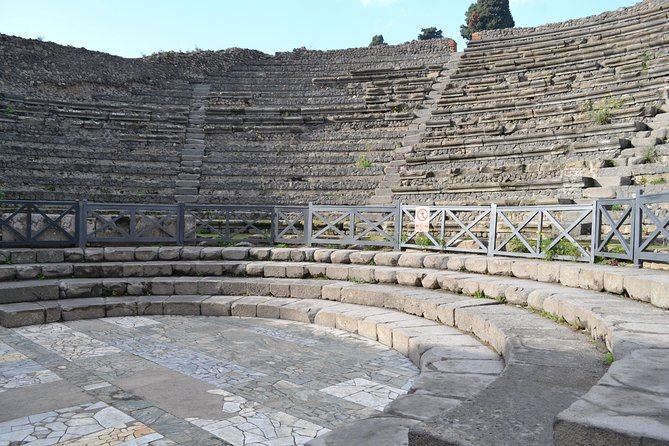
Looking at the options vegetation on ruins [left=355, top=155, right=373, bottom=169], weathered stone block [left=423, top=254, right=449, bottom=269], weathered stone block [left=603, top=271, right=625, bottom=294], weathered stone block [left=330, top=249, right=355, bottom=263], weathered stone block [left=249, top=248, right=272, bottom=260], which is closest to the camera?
weathered stone block [left=603, top=271, right=625, bottom=294]

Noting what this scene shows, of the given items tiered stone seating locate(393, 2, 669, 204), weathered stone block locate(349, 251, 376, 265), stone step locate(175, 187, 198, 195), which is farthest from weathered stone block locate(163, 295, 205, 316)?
stone step locate(175, 187, 198, 195)

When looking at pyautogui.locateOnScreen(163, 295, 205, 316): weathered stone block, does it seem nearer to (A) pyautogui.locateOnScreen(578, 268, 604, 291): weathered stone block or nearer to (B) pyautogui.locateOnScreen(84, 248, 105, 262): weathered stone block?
(B) pyautogui.locateOnScreen(84, 248, 105, 262): weathered stone block

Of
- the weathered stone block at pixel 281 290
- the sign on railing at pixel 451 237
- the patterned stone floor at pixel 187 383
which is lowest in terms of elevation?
the patterned stone floor at pixel 187 383

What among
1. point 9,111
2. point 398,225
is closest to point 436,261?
point 398,225

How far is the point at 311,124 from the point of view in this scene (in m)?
17.7

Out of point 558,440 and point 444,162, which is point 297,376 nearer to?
point 558,440

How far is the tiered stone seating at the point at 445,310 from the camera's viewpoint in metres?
2.29

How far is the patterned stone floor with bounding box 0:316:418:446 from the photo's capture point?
3.49m

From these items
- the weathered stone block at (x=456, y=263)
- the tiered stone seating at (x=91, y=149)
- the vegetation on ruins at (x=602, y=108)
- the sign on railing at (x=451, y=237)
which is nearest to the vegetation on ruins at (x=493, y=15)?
the vegetation on ruins at (x=602, y=108)

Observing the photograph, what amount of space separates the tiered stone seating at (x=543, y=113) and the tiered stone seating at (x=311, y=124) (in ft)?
4.37

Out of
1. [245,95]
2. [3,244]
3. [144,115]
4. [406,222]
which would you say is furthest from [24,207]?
[245,95]

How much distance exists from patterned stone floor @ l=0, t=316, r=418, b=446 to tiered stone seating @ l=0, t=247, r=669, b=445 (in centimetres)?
55

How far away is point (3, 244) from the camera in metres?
8.29

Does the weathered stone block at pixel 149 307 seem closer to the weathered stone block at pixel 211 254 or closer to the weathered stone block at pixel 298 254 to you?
the weathered stone block at pixel 211 254
